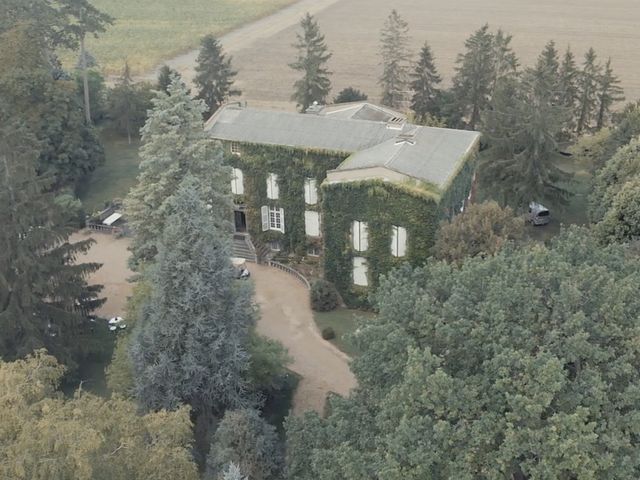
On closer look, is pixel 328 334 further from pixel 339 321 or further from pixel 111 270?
pixel 111 270

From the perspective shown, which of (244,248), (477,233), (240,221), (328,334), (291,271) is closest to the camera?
(477,233)

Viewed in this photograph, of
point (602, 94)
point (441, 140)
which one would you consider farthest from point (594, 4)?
point (441, 140)

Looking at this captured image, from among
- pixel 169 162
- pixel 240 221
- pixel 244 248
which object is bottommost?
pixel 244 248

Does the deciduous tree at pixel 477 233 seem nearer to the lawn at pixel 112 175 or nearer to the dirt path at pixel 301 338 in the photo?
the dirt path at pixel 301 338

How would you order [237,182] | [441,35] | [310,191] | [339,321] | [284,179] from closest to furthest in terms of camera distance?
[339,321]
[310,191]
[284,179]
[237,182]
[441,35]

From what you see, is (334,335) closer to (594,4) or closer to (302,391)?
(302,391)

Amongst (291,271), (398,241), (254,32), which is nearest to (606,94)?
(398,241)

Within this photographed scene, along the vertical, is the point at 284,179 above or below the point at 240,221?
above
